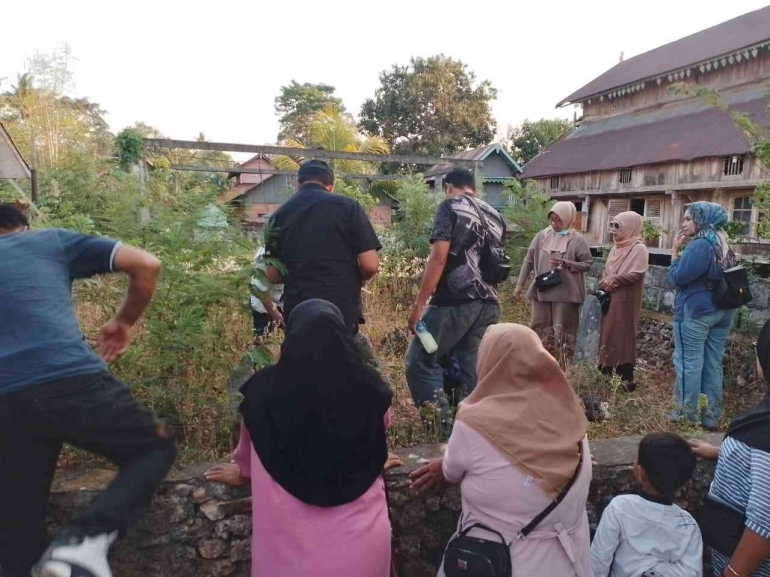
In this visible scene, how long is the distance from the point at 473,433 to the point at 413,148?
28.6 meters

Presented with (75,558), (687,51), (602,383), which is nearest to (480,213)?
(602,383)

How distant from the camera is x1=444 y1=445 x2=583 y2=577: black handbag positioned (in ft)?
5.48

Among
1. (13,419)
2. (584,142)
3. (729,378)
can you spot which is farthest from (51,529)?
(584,142)

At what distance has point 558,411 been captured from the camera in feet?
5.85

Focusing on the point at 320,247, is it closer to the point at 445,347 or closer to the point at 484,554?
the point at 445,347

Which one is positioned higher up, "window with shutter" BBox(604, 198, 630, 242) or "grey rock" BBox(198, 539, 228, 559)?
"window with shutter" BBox(604, 198, 630, 242)

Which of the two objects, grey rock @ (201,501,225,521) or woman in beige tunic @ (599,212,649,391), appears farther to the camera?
woman in beige tunic @ (599,212,649,391)

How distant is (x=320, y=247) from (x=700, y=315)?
9.41 feet

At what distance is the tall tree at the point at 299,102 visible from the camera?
41031mm

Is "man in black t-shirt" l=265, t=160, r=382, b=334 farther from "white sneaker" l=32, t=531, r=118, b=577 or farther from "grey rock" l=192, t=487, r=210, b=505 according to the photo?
"white sneaker" l=32, t=531, r=118, b=577

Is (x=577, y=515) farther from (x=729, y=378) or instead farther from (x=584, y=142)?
(x=584, y=142)

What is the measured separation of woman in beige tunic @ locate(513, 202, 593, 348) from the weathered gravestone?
152mm

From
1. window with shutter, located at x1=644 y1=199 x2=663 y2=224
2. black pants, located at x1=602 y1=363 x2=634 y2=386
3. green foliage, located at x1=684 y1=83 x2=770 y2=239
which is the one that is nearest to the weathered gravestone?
black pants, located at x1=602 y1=363 x2=634 y2=386

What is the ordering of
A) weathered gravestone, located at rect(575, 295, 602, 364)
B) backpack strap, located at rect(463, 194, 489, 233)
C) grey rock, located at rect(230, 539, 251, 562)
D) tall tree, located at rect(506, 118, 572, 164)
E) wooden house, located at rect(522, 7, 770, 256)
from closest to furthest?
grey rock, located at rect(230, 539, 251, 562)
backpack strap, located at rect(463, 194, 489, 233)
weathered gravestone, located at rect(575, 295, 602, 364)
wooden house, located at rect(522, 7, 770, 256)
tall tree, located at rect(506, 118, 572, 164)
